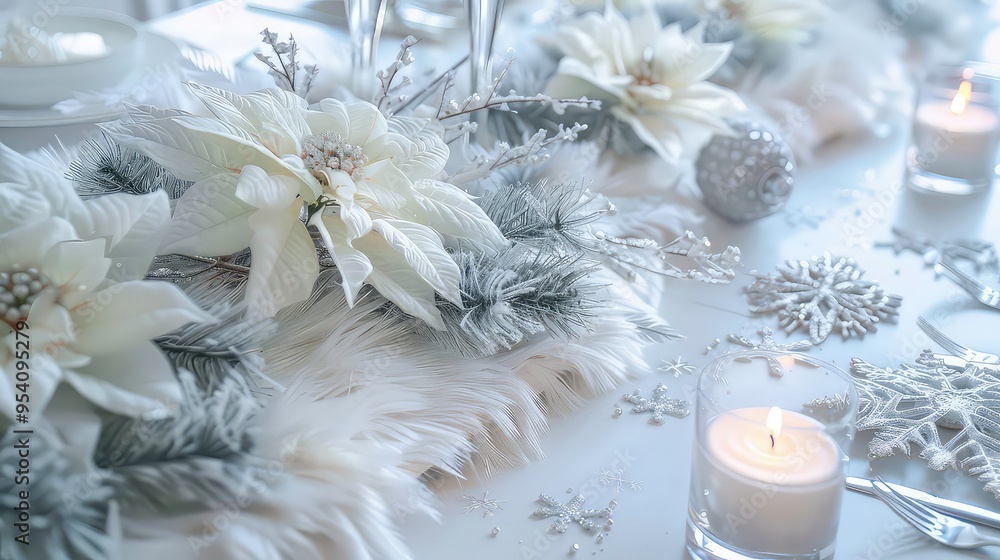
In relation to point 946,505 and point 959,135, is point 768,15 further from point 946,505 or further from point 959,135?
point 946,505

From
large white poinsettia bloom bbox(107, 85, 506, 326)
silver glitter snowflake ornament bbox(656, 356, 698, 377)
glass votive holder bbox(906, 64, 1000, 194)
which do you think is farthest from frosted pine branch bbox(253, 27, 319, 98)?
glass votive holder bbox(906, 64, 1000, 194)

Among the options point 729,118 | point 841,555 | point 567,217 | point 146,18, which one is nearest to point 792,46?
point 729,118

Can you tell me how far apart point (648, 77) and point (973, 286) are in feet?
0.90

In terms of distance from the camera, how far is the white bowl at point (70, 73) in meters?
0.54

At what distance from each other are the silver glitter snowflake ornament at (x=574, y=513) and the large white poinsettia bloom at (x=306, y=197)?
10 centimetres

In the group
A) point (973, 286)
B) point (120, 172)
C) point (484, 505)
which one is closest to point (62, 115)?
point (120, 172)

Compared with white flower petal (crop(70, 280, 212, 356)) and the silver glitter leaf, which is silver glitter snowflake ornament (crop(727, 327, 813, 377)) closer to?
the silver glitter leaf

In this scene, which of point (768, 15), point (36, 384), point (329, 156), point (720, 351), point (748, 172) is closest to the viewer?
point (36, 384)

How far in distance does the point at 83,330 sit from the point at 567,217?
0.82 ft

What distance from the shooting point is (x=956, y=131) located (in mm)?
679

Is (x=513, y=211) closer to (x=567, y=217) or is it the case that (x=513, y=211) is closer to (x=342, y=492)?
(x=567, y=217)

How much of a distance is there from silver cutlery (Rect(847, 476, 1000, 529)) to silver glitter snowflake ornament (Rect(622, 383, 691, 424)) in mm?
90

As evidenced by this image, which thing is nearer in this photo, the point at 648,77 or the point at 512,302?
the point at 512,302

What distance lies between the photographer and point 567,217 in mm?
468
